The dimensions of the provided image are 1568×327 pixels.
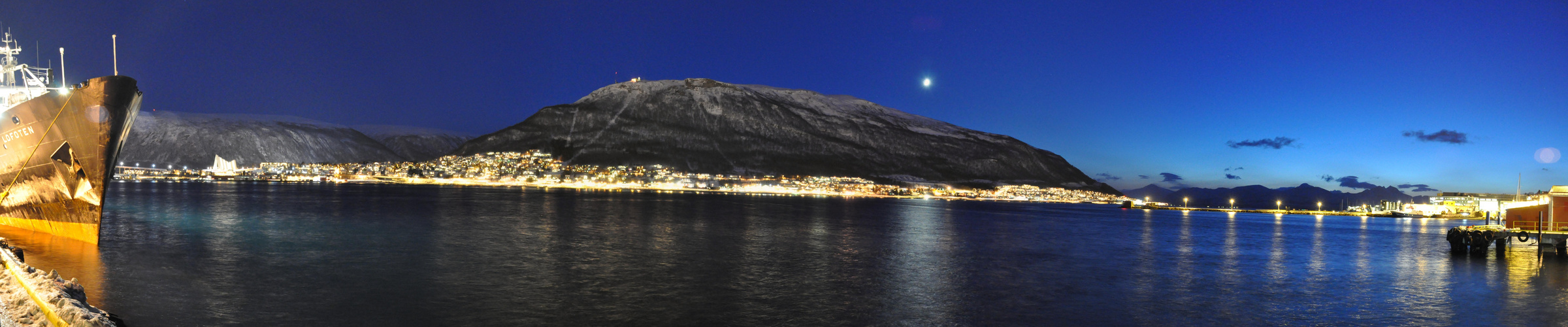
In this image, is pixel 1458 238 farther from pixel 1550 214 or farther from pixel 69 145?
pixel 69 145

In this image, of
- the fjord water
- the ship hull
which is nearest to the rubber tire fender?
the fjord water

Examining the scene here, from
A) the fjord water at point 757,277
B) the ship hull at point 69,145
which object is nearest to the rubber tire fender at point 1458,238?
the fjord water at point 757,277

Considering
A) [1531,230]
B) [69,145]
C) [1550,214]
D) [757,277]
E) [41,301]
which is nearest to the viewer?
[41,301]

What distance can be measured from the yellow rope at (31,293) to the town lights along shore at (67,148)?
9176 millimetres

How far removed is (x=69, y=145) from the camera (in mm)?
30438

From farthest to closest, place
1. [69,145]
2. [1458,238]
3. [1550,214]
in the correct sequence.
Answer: [1458,238]
[1550,214]
[69,145]

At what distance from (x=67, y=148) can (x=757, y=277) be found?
26602mm

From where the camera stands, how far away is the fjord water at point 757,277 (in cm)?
2241

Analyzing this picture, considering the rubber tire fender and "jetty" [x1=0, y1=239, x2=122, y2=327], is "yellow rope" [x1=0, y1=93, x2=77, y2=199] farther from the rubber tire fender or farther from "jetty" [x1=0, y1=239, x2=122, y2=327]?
the rubber tire fender

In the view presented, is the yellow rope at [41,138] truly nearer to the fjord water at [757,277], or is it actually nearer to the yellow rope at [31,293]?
the fjord water at [757,277]

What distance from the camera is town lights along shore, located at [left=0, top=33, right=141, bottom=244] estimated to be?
3009 cm

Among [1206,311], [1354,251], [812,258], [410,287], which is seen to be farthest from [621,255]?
[1354,251]

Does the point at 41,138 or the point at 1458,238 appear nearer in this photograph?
the point at 41,138

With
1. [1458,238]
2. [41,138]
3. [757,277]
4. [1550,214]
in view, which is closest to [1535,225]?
[1550,214]
